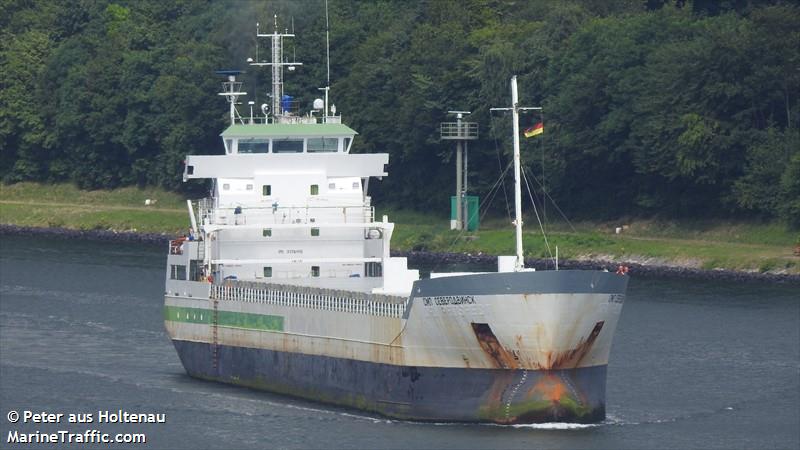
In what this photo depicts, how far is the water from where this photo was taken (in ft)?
183

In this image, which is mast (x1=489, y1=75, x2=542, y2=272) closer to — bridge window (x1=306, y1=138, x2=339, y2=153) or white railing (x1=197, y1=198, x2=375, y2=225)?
white railing (x1=197, y1=198, x2=375, y2=225)

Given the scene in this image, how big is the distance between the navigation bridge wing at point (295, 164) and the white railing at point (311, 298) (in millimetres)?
4167

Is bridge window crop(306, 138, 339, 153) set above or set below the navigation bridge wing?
above

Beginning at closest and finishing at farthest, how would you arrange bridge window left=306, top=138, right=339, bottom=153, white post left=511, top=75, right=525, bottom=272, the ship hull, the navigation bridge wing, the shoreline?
white post left=511, top=75, right=525, bottom=272 < the ship hull < the navigation bridge wing < bridge window left=306, top=138, right=339, bottom=153 < the shoreline

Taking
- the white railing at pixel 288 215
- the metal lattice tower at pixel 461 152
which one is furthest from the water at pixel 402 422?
the metal lattice tower at pixel 461 152

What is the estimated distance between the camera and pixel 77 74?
146875 mm

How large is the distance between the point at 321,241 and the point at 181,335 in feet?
18.3

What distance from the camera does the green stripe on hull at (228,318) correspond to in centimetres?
6375

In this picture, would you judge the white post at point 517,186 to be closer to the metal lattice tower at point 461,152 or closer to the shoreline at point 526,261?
the shoreline at point 526,261

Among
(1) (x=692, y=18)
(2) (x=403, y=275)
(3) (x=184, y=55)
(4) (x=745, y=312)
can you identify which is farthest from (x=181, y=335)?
(3) (x=184, y=55)

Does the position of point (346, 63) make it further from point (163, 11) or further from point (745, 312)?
point (745, 312)

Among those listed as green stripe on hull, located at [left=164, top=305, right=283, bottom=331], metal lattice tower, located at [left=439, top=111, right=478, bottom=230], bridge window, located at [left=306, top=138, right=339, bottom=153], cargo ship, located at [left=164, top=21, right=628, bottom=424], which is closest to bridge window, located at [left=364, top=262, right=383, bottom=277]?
cargo ship, located at [left=164, top=21, right=628, bottom=424]

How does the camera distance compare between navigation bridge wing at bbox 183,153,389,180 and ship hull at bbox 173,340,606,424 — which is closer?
ship hull at bbox 173,340,606,424

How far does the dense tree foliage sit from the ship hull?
4548 centimetres
